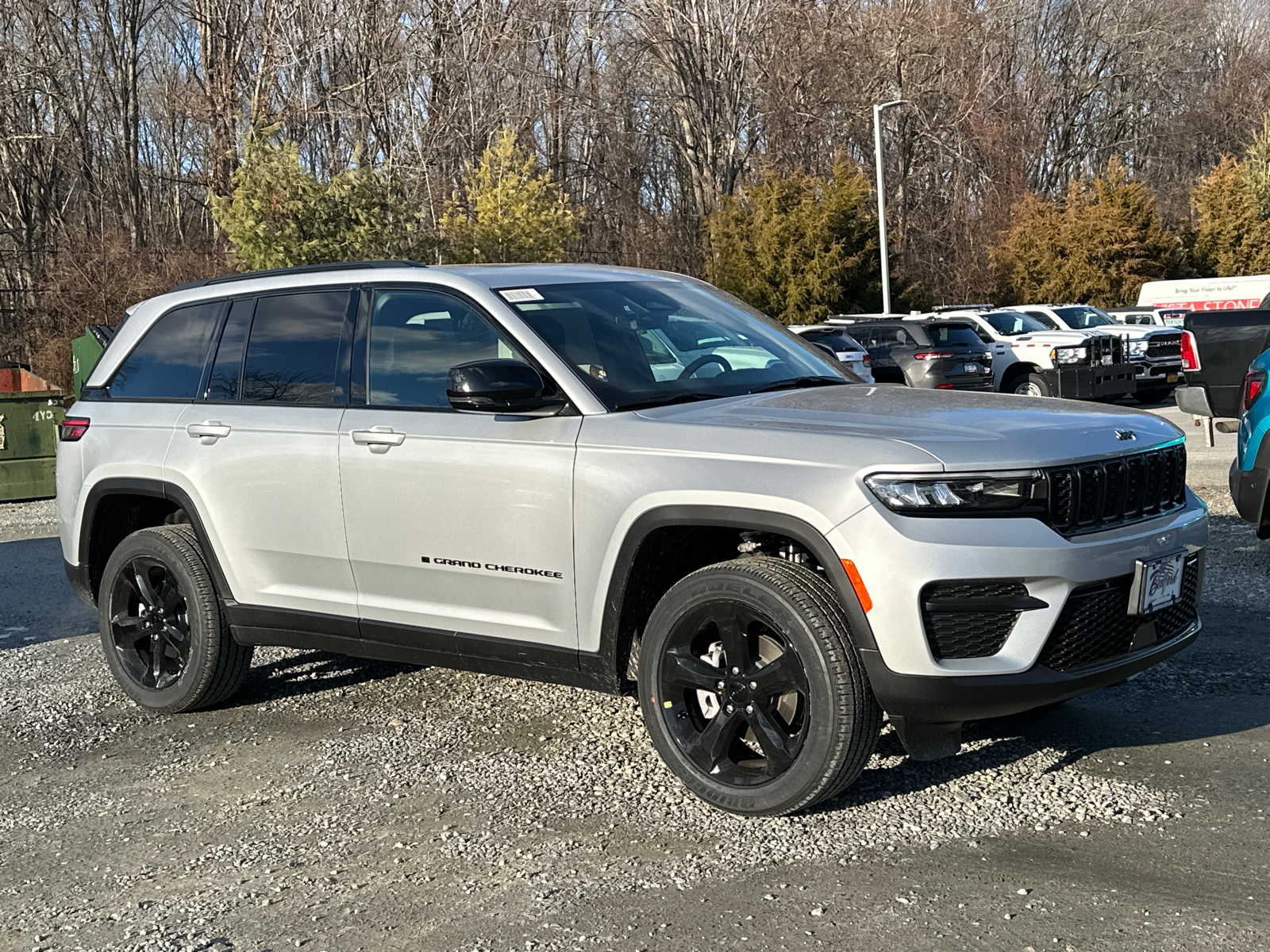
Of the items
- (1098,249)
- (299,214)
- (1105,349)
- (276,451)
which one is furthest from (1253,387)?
(1098,249)

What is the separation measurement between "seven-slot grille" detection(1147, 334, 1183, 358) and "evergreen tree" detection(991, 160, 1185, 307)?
773 inches

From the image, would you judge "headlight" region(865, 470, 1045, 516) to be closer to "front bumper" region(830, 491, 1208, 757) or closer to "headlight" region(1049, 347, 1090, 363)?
"front bumper" region(830, 491, 1208, 757)

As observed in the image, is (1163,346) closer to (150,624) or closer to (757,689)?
(150,624)

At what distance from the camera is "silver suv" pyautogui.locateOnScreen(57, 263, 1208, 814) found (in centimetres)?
387

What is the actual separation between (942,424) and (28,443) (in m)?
13.0

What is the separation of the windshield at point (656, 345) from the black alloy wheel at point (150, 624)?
2148 mm

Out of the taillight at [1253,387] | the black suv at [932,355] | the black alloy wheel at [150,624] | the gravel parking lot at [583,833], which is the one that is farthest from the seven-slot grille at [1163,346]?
the black alloy wheel at [150,624]

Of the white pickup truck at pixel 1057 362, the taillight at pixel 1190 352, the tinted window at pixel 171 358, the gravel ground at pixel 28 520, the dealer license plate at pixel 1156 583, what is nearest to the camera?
the dealer license plate at pixel 1156 583

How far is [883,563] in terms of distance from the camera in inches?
150

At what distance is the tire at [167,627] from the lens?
18.4 ft

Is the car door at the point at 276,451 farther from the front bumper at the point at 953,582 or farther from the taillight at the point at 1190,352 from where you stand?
the taillight at the point at 1190,352

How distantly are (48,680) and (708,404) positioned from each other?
12.5 ft

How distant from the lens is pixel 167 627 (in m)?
5.81

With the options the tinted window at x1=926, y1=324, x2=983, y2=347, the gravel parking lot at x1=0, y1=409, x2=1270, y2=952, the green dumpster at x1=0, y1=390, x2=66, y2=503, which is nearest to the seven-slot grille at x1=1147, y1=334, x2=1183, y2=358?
the tinted window at x1=926, y1=324, x2=983, y2=347
